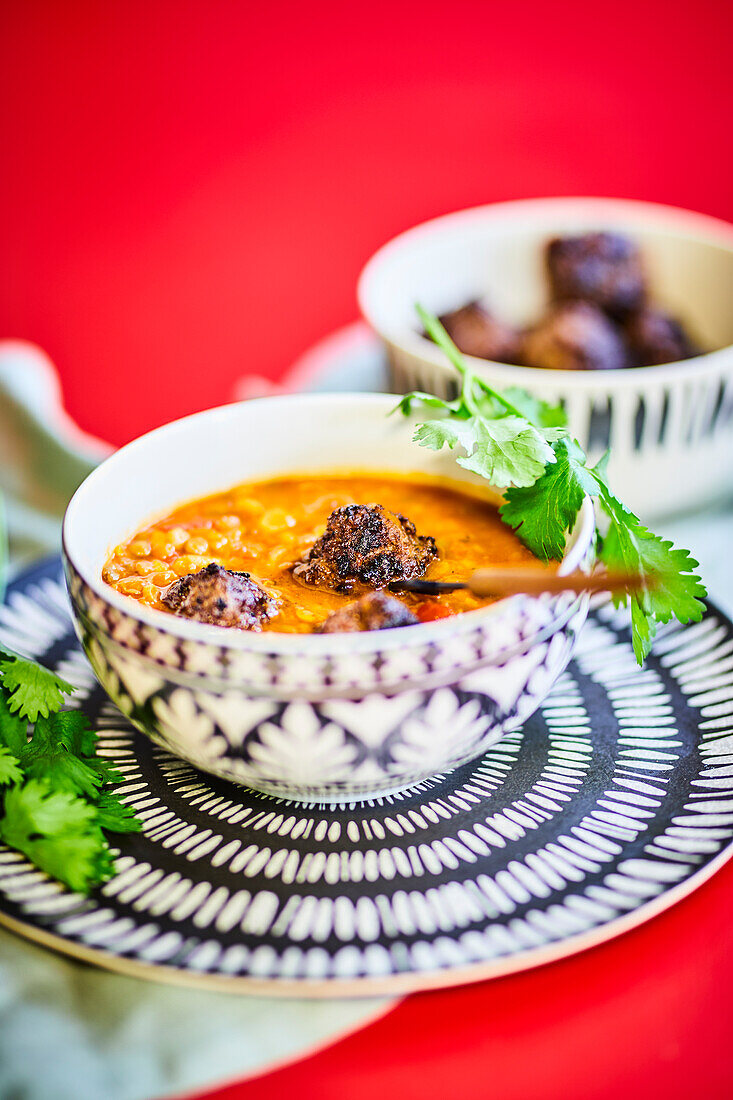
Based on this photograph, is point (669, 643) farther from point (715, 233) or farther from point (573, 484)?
point (715, 233)

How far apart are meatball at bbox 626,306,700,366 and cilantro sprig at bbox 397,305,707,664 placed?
1.10 metres

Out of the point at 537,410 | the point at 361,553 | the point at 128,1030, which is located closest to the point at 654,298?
the point at 537,410

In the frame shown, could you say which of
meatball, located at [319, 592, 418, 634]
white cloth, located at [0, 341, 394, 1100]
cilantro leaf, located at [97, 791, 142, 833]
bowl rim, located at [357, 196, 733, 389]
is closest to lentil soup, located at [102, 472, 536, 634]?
meatball, located at [319, 592, 418, 634]

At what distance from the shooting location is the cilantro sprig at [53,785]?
6.08ft

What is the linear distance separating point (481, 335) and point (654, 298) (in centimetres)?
74

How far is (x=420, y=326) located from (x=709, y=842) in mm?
2168

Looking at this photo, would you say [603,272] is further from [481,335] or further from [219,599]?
[219,599]

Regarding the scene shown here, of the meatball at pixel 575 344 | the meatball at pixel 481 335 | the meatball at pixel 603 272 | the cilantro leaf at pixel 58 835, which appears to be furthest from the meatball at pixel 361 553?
the meatball at pixel 603 272

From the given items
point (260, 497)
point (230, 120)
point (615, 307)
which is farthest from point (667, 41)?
point (260, 497)

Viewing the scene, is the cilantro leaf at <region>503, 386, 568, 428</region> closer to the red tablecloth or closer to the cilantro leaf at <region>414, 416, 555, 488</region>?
the cilantro leaf at <region>414, 416, 555, 488</region>

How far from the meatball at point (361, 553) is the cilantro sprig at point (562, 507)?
0.65 ft

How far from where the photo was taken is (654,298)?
149 inches

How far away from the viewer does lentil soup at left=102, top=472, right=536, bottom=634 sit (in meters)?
2.20

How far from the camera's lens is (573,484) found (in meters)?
2.19
